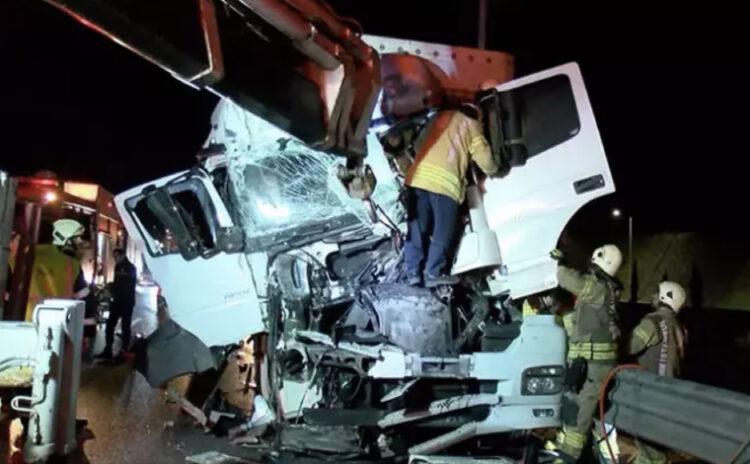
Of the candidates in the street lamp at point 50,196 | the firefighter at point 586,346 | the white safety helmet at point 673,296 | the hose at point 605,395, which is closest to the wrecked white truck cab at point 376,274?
the firefighter at point 586,346

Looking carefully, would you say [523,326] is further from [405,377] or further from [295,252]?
[295,252]

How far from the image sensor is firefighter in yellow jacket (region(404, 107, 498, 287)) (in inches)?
186

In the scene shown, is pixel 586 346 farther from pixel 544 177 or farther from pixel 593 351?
pixel 544 177

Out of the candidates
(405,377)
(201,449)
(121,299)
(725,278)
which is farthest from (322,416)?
(725,278)

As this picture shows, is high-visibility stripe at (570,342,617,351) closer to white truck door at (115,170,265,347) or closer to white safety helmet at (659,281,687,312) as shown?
white safety helmet at (659,281,687,312)

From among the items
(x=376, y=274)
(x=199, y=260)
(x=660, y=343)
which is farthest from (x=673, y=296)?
(x=199, y=260)

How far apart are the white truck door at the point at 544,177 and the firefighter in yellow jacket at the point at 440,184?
0.85 ft

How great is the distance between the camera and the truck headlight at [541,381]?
451 centimetres

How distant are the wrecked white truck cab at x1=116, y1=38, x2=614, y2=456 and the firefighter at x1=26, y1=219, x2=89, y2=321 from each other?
97 centimetres

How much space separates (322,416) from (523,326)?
152 centimetres

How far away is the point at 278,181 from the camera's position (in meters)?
5.29

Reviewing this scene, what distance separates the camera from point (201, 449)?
203 inches

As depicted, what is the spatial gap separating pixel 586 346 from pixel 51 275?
464cm

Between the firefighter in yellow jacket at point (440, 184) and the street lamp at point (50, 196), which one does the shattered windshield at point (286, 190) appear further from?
the street lamp at point (50, 196)
